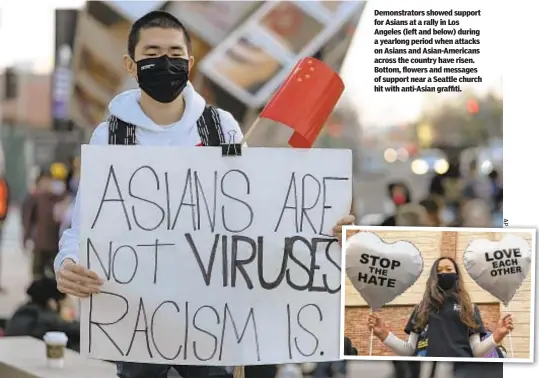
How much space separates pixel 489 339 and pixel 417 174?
31.1 ft

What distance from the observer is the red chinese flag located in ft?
7.25

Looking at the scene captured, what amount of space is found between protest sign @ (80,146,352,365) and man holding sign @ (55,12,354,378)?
3 cm

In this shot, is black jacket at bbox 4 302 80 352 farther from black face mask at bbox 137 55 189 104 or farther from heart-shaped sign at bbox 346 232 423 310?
black face mask at bbox 137 55 189 104

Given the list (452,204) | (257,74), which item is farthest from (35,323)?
(452,204)

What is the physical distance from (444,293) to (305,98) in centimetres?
83

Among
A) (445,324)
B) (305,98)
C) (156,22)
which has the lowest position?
(445,324)

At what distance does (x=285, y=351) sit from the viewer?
2.29 metres

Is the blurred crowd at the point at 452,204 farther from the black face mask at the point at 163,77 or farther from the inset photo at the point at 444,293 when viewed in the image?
the black face mask at the point at 163,77

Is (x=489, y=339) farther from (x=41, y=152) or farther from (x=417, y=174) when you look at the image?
(x=41, y=152)

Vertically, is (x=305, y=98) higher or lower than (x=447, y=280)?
higher

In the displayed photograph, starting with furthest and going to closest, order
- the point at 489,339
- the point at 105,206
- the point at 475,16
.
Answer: the point at 475,16 → the point at 489,339 → the point at 105,206

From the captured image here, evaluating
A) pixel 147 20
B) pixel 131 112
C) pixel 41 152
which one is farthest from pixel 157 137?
pixel 41 152

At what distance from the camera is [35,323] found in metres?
4.23

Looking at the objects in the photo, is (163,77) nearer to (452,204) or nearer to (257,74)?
(257,74)
